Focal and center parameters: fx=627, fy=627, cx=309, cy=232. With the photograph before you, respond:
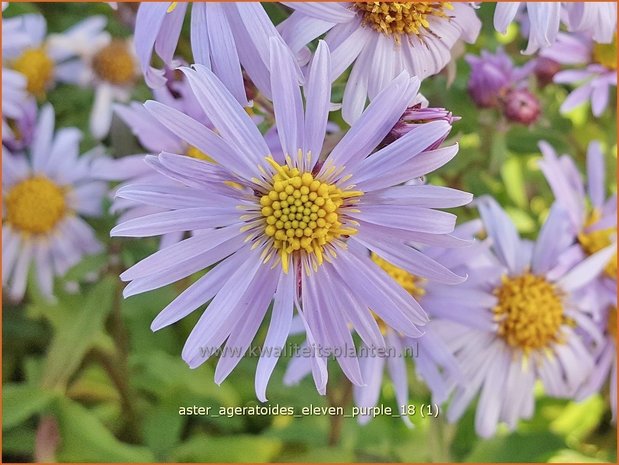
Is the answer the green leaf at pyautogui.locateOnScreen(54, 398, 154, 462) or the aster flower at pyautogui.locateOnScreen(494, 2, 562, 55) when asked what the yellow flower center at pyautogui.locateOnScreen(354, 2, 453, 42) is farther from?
the green leaf at pyautogui.locateOnScreen(54, 398, 154, 462)

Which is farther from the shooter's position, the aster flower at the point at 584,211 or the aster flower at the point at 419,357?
the aster flower at the point at 584,211

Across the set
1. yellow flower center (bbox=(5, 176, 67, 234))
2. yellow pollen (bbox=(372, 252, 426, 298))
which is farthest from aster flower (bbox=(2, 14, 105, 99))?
yellow pollen (bbox=(372, 252, 426, 298))

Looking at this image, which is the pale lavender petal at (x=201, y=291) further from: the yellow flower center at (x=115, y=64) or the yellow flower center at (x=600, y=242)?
the yellow flower center at (x=115, y=64)

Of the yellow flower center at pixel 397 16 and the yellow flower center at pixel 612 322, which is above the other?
the yellow flower center at pixel 397 16

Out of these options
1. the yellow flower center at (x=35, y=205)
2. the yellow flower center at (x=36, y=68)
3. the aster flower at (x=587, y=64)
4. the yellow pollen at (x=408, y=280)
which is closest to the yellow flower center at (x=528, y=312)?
the yellow pollen at (x=408, y=280)

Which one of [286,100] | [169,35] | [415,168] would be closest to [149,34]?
[169,35]
